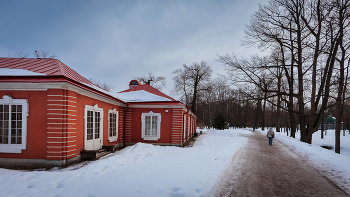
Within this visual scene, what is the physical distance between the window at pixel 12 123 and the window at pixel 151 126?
300 inches

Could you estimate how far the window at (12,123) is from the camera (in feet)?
24.7

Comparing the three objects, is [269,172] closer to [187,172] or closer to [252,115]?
[187,172]

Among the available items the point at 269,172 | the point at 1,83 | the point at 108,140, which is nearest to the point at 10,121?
the point at 1,83

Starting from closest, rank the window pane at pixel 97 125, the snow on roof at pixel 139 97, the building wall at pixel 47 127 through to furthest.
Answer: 1. the building wall at pixel 47 127
2. the window pane at pixel 97 125
3. the snow on roof at pixel 139 97

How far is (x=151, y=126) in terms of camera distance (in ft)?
47.2

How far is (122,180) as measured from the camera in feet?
18.1

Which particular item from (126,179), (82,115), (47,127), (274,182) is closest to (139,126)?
(82,115)

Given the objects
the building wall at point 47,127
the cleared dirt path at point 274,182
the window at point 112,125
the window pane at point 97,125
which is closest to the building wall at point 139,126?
the window at point 112,125

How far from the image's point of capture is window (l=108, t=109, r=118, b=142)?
38.7 feet

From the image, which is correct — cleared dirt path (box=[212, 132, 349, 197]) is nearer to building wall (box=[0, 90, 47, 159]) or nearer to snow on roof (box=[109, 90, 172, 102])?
building wall (box=[0, 90, 47, 159])

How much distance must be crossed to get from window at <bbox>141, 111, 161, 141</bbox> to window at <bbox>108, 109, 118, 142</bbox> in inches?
81.3

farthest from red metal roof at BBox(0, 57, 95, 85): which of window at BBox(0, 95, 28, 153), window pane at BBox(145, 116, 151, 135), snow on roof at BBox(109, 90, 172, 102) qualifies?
window pane at BBox(145, 116, 151, 135)

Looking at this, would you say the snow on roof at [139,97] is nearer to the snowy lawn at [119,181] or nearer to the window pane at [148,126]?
the window pane at [148,126]

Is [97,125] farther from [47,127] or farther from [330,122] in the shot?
[330,122]
